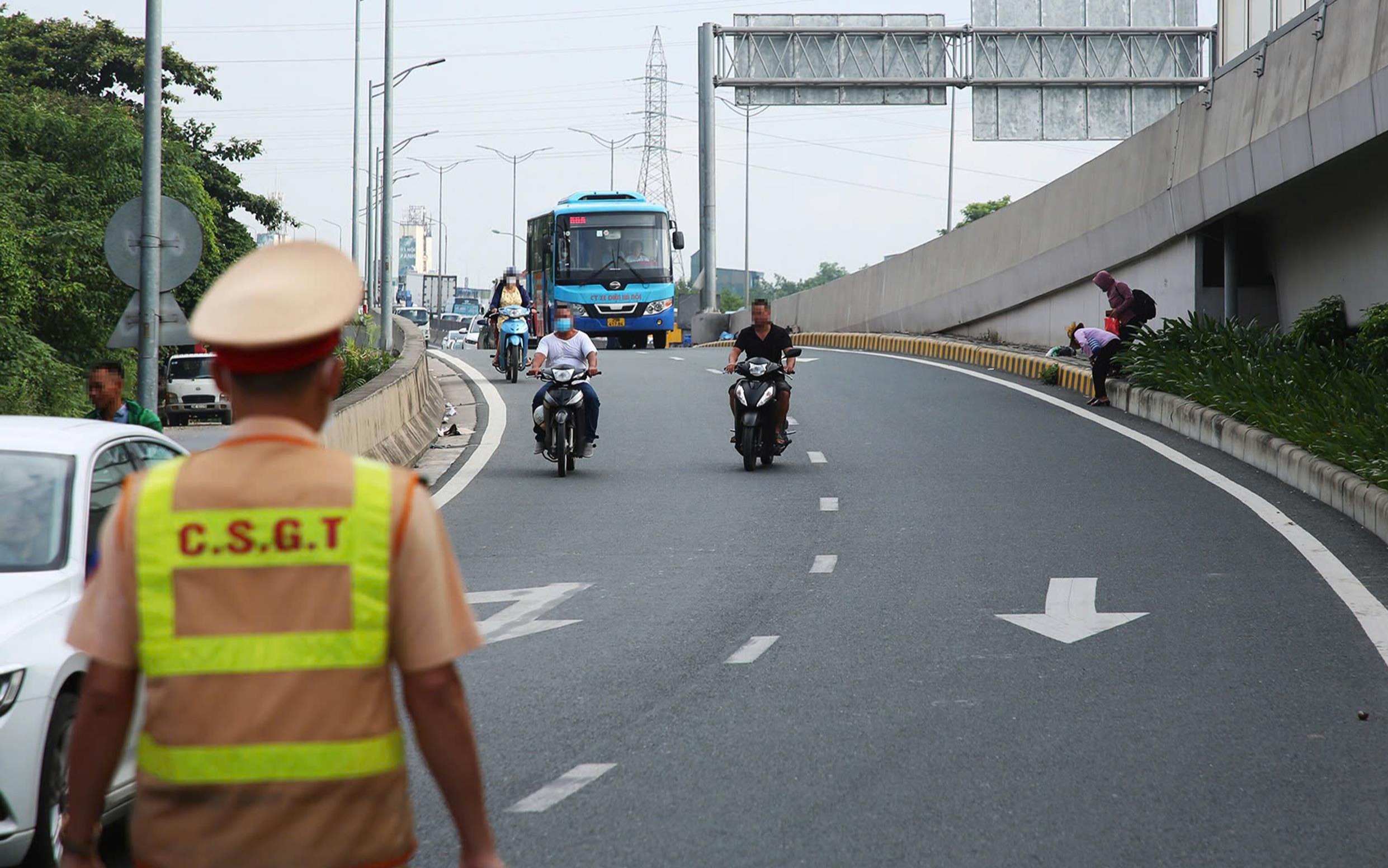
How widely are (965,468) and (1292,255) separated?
885 cm

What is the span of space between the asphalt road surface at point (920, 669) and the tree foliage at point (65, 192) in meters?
16.7


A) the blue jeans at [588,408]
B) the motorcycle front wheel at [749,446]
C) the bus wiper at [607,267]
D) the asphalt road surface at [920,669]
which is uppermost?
the bus wiper at [607,267]

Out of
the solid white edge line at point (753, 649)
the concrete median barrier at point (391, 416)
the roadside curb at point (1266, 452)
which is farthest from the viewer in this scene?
the concrete median barrier at point (391, 416)

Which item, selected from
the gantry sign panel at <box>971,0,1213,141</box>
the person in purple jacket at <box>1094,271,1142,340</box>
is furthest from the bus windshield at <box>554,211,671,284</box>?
the person in purple jacket at <box>1094,271,1142,340</box>

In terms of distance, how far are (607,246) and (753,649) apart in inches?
1299

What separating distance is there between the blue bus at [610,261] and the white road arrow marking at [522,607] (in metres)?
30.3

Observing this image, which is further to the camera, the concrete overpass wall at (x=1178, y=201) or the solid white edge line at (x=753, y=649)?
the concrete overpass wall at (x=1178, y=201)

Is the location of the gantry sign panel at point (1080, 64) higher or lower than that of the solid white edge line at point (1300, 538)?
higher

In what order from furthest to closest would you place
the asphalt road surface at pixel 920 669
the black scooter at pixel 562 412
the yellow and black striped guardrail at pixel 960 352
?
1. the yellow and black striped guardrail at pixel 960 352
2. the black scooter at pixel 562 412
3. the asphalt road surface at pixel 920 669

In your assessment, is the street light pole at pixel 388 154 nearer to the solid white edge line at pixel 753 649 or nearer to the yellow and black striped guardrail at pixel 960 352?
the yellow and black striped guardrail at pixel 960 352

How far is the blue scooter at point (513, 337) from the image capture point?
26859 millimetres

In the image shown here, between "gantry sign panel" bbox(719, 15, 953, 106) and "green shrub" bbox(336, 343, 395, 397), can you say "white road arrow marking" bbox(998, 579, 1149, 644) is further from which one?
"gantry sign panel" bbox(719, 15, 953, 106)

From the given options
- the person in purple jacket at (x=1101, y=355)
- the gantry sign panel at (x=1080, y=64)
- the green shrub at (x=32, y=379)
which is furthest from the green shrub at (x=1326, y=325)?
the gantry sign panel at (x=1080, y=64)

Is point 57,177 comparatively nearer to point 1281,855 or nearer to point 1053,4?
point 1053,4
